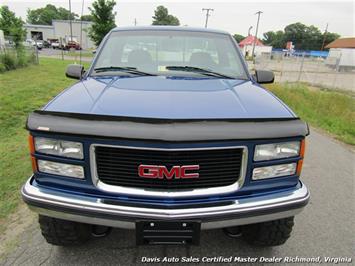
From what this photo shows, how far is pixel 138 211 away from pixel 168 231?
226mm

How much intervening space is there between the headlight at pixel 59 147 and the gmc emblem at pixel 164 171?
40 cm

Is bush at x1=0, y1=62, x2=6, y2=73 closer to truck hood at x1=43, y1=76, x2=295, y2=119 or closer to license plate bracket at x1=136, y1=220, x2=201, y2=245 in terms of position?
truck hood at x1=43, y1=76, x2=295, y2=119

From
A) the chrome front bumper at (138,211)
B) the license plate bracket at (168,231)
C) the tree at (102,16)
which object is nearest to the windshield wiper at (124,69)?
the chrome front bumper at (138,211)

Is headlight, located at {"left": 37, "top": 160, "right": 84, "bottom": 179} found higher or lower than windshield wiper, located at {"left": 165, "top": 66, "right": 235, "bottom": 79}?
lower

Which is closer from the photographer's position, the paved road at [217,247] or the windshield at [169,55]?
the paved road at [217,247]

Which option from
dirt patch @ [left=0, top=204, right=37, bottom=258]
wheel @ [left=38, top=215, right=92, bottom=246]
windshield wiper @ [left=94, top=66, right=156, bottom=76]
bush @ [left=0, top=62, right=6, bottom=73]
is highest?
windshield wiper @ [left=94, top=66, right=156, bottom=76]

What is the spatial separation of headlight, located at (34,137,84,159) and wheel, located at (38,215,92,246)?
2.09ft

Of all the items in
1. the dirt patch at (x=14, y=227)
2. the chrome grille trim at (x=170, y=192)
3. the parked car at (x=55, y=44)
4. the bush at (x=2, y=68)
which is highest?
the chrome grille trim at (x=170, y=192)

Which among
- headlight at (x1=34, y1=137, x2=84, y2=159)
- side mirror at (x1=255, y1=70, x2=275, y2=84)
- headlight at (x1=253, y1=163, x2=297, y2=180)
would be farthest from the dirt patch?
side mirror at (x1=255, y1=70, x2=275, y2=84)

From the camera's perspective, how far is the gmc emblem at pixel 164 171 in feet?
5.82

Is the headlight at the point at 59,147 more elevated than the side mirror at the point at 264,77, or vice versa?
the side mirror at the point at 264,77

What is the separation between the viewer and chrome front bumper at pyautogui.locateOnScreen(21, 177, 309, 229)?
182 centimetres

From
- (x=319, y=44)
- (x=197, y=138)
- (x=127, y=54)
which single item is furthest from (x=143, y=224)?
(x=319, y=44)

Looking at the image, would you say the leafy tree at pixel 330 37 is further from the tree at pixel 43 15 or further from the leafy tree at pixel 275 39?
the tree at pixel 43 15
